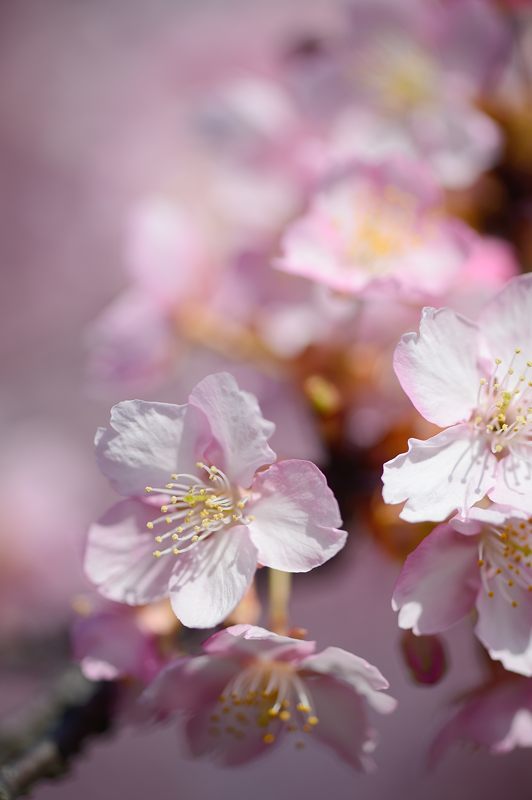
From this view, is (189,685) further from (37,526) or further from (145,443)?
(37,526)

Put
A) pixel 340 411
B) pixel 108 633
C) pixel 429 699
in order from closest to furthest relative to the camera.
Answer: pixel 108 633
pixel 340 411
pixel 429 699

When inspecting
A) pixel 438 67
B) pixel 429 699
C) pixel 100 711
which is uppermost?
pixel 438 67

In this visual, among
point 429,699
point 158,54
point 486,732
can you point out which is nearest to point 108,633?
point 486,732

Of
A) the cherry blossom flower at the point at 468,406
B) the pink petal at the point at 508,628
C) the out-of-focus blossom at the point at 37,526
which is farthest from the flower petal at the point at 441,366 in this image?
the out-of-focus blossom at the point at 37,526

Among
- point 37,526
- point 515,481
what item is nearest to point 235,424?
point 515,481

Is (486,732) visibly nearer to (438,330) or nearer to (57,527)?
(438,330)

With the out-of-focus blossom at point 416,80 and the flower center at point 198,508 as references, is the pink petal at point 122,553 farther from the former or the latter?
the out-of-focus blossom at point 416,80

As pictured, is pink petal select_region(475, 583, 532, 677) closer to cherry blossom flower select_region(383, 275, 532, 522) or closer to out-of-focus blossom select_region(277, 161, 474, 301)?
cherry blossom flower select_region(383, 275, 532, 522)
